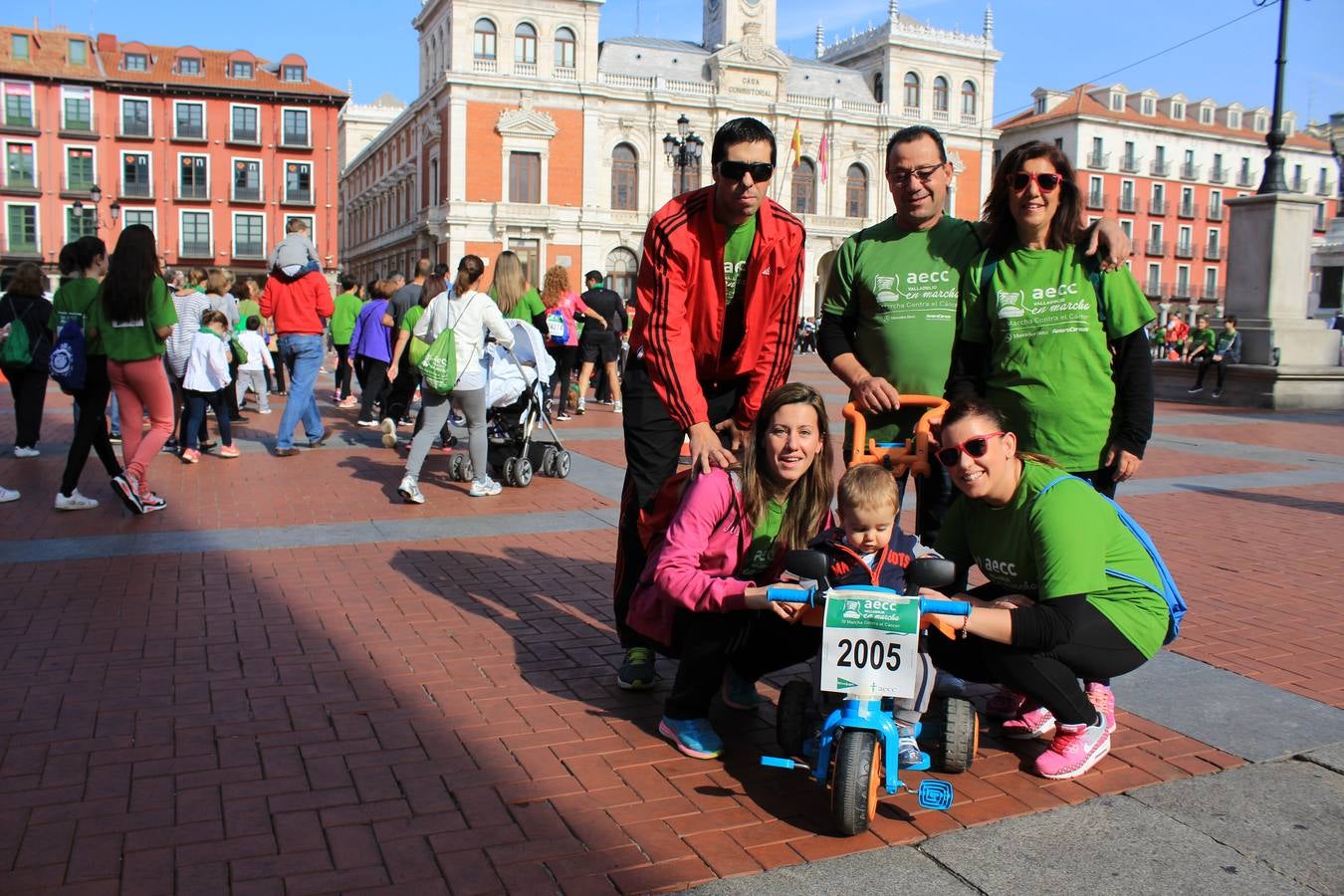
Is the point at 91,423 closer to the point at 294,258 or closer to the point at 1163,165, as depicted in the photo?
the point at 294,258

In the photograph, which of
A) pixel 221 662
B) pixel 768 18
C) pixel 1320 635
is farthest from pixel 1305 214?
pixel 768 18

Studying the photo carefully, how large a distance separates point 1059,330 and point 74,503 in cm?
648

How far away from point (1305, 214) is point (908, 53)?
47.2m

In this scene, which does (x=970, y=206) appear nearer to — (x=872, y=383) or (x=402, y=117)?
(x=402, y=117)

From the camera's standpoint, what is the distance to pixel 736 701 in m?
3.87

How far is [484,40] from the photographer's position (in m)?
51.1

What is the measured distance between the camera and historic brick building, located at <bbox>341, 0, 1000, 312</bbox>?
51375 mm

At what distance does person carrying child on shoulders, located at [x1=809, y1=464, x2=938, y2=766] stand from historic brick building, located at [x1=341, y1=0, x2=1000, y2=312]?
46.0 meters

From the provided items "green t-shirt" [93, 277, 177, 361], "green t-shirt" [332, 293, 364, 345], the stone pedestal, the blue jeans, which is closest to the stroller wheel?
the blue jeans

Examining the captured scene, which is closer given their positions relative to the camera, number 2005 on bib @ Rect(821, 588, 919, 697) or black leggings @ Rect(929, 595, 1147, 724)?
number 2005 on bib @ Rect(821, 588, 919, 697)

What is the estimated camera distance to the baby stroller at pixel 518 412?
863 centimetres

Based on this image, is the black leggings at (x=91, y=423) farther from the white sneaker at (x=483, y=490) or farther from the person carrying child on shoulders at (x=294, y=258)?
the person carrying child on shoulders at (x=294, y=258)

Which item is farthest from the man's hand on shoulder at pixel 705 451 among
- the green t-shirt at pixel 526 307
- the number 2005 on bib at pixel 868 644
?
the green t-shirt at pixel 526 307

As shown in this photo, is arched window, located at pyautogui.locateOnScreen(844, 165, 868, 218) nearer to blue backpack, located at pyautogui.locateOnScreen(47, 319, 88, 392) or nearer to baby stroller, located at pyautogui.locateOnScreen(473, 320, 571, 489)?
baby stroller, located at pyautogui.locateOnScreen(473, 320, 571, 489)
